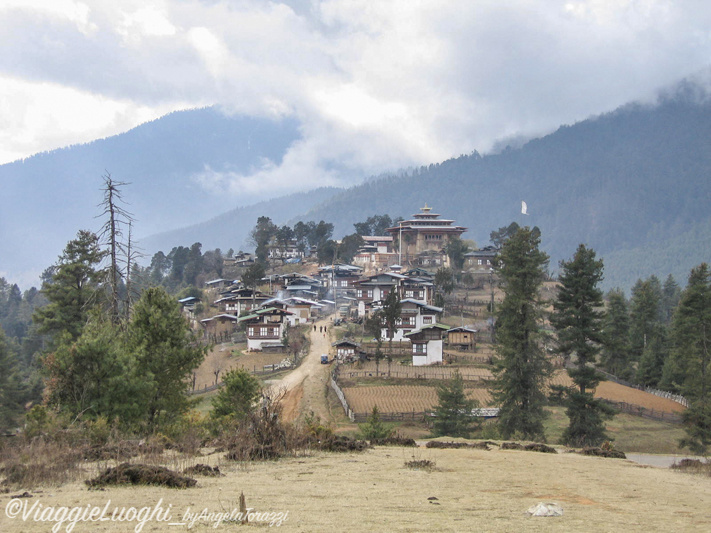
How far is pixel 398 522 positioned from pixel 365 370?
4547 centimetres

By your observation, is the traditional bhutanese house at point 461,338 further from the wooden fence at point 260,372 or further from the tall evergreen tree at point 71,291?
the tall evergreen tree at point 71,291

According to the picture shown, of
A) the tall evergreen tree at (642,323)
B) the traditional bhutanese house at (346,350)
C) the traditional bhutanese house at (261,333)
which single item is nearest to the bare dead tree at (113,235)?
the traditional bhutanese house at (346,350)

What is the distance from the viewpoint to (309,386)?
4803cm

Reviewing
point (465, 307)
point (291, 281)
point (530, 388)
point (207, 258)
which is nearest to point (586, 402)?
point (530, 388)

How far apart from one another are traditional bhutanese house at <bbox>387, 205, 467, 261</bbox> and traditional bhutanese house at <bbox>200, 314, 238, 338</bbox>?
44513mm

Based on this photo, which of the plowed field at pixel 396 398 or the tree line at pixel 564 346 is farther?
the plowed field at pixel 396 398

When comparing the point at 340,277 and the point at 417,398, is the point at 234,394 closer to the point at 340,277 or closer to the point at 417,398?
the point at 417,398

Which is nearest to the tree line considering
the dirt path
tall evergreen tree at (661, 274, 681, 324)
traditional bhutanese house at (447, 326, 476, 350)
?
the dirt path

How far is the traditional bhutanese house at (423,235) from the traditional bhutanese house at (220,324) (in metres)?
44.5

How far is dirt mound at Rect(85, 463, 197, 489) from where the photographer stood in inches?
400

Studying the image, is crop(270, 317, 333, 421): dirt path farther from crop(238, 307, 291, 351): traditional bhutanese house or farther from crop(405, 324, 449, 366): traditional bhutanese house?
crop(405, 324, 449, 366): traditional bhutanese house

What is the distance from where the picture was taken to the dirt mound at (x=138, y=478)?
33.3ft

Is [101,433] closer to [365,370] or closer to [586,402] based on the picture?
[586,402]

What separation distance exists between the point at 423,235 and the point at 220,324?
50.1 m
